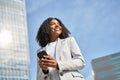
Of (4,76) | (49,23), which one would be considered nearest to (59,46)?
(49,23)

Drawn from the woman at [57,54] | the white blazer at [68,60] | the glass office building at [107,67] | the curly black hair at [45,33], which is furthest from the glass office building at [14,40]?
the white blazer at [68,60]

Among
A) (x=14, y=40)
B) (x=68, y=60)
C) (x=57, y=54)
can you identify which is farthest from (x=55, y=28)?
(x=14, y=40)

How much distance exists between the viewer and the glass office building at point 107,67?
90938 millimetres

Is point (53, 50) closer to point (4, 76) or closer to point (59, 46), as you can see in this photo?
point (59, 46)

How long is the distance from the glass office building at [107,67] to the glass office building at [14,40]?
2002cm

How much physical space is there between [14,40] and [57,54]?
82143 millimetres

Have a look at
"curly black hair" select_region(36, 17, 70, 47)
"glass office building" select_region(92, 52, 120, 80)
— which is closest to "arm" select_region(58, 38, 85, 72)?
"curly black hair" select_region(36, 17, 70, 47)

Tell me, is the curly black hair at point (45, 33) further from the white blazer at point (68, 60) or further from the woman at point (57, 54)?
the white blazer at point (68, 60)

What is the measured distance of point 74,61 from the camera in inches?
143

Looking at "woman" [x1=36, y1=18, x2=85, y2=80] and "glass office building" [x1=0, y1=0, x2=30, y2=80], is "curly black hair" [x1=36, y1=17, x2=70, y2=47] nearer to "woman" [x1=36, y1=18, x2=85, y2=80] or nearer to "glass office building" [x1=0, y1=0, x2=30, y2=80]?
"woman" [x1=36, y1=18, x2=85, y2=80]

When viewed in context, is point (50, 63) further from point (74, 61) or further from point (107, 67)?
point (107, 67)

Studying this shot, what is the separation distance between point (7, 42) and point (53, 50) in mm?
85274

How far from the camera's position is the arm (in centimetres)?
356

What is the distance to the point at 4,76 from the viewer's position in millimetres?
75562
